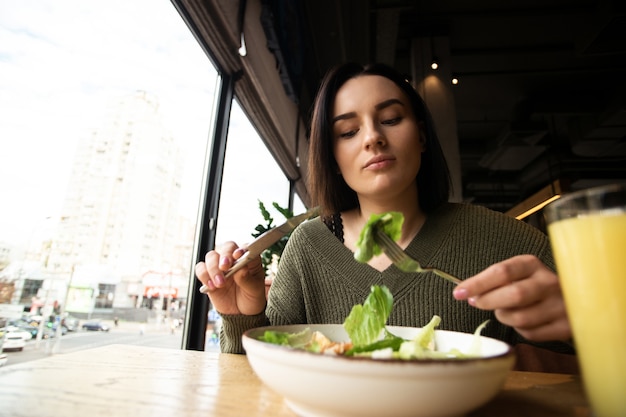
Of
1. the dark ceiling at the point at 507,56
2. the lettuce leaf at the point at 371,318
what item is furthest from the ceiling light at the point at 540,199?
the lettuce leaf at the point at 371,318

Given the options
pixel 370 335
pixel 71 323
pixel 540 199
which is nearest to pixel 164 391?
pixel 370 335

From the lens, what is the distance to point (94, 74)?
1.47 metres

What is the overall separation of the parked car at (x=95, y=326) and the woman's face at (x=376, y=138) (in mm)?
1274

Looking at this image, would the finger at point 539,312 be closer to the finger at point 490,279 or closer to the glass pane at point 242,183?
the finger at point 490,279

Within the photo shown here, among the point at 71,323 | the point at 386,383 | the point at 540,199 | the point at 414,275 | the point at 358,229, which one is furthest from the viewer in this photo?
the point at 540,199

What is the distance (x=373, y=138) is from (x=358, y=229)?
0.38 metres

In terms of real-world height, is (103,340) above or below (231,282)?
below

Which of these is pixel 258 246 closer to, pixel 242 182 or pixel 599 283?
pixel 599 283

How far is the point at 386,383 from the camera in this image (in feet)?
1.09

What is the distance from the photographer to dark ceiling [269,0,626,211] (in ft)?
11.7

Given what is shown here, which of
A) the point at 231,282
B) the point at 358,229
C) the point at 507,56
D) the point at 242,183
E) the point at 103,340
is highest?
the point at 507,56

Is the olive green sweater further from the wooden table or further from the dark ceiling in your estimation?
the dark ceiling

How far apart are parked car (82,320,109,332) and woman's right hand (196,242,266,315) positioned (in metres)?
0.98

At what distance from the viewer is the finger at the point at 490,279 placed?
50 centimetres
